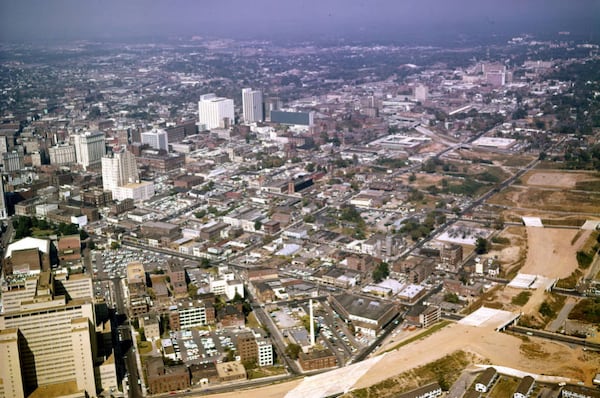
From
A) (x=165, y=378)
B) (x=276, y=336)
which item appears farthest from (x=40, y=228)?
(x=165, y=378)

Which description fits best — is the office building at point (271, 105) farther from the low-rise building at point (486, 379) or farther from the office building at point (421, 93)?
the low-rise building at point (486, 379)

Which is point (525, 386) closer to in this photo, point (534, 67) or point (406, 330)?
point (406, 330)

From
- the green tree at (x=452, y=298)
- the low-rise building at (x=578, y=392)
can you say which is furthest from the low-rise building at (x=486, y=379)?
the green tree at (x=452, y=298)

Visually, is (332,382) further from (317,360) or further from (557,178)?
(557,178)

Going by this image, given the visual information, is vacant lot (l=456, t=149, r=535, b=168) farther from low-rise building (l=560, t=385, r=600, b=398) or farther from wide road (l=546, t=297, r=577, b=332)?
low-rise building (l=560, t=385, r=600, b=398)

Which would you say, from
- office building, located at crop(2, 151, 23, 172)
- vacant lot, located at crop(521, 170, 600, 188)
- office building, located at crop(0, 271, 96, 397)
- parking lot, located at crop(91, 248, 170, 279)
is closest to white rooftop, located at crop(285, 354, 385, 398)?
office building, located at crop(0, 271, 96, 397)
